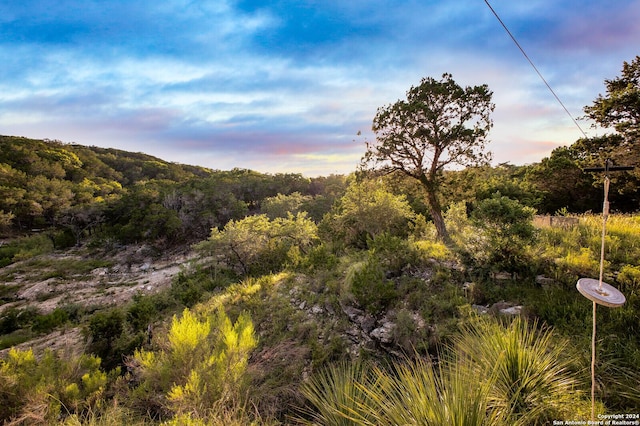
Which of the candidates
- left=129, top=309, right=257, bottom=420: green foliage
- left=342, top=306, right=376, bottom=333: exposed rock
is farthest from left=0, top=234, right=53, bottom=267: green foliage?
left=342, top=306, right=376, bottom=333: exposed rock

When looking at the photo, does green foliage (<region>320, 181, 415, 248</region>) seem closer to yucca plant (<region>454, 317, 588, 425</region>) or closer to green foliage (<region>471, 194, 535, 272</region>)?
green foliage (<region>471, 194, 535, 272</region>)

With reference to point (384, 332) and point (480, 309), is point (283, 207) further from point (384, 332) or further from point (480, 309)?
point (480, 309)

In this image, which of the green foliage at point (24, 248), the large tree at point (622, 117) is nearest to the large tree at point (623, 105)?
the large tree at point (622, 117)

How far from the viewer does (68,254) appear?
26.0 m

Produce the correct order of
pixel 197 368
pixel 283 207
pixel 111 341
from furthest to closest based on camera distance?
pixel 283 207
pixel 111 341
pixel 197 368

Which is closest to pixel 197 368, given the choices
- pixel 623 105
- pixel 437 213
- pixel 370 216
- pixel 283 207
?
pixel 437 213

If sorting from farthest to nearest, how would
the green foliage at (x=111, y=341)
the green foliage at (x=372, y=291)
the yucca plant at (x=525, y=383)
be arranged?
the green foliage at (x=111, y=341)
the green foliage at (x=372, y=291)
the yucca plant at (x=525, y=383)

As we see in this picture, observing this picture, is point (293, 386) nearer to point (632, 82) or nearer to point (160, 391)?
point (160, 391)

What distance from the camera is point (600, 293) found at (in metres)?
1.94

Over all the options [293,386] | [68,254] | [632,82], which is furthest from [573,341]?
[68,254]

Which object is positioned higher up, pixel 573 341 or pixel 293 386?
pixel 573 341

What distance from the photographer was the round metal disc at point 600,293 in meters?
1.76

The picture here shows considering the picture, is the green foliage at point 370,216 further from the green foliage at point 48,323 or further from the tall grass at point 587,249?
the green foliage at point 48,323

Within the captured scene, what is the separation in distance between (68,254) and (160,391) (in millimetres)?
30546
